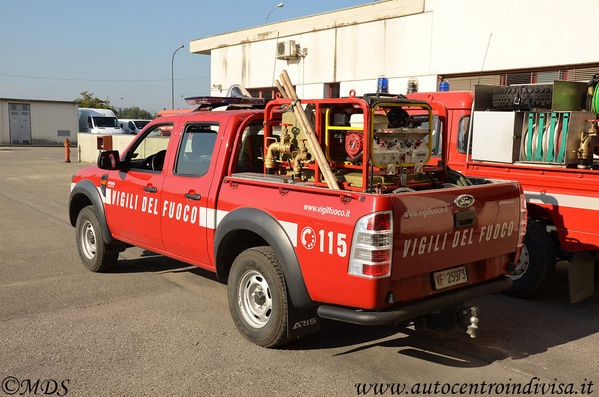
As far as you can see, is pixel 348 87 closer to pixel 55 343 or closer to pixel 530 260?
pixel 530 260

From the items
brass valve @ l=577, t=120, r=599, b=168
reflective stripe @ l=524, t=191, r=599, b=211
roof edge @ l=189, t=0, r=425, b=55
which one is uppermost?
roof edge @ l=189, t=0, r=425, b=55

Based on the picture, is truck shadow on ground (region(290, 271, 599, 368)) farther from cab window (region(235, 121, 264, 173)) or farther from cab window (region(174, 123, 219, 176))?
cab window (region(174, 123, 219, 176))

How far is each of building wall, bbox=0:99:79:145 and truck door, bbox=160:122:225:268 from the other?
40265 millimetres

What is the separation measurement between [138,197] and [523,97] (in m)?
4.75

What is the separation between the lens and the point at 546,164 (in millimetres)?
6277

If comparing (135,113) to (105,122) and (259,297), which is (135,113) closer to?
(105,122)

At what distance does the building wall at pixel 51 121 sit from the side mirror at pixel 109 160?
39387mm

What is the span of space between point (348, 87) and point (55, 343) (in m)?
16.5

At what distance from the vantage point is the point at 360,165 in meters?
4.75

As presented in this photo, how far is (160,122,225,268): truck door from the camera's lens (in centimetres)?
522

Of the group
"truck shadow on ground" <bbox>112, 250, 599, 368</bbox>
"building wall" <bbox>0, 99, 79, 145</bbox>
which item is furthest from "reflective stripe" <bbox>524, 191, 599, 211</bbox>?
"building wall" <bbox>0, 99, 79, 145</bbox>

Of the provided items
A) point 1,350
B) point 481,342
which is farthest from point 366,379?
point 1,350

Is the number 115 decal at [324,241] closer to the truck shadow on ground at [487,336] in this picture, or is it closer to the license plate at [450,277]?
the license plate at [450,277]

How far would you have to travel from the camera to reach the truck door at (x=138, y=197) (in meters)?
5.81
